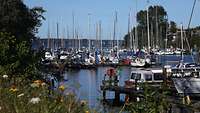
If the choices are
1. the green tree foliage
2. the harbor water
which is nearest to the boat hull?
the harbor water

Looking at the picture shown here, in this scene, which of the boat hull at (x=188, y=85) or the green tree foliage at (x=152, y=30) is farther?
the green tree foliage at (x=152, y=30)

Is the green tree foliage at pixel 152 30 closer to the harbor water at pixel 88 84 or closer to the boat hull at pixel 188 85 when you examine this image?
the harbor water at pixel 88 84

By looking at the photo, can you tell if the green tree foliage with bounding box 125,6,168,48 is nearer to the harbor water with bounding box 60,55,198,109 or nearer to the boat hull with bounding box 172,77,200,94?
the harbor water with bounding box 60,55,198,109

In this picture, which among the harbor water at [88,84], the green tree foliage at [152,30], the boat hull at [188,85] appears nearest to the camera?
Answer: the harbor water at [88,84]

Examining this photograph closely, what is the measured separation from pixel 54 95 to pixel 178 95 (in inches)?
1162

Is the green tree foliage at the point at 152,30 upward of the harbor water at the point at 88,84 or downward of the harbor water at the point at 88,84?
upward

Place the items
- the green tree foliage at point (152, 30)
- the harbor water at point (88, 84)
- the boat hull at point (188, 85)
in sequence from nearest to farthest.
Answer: the harbor water at point (88, 84), the boat hull at point (188, 85), the green tree foliage at point (152, 30)

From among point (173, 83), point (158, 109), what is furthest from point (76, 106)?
point (173, 83)

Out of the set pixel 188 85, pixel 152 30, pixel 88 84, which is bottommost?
pixel 88 84

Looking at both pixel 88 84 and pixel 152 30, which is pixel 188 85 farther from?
pixel 152 30

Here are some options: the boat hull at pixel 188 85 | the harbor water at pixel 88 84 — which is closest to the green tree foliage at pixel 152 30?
the harbor water at pixel 88 84

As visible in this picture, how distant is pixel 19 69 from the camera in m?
19.1

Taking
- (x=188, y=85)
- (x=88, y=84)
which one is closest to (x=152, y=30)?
(x=88, y=84)

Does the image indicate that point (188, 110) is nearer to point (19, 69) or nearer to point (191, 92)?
point (19, 69)
